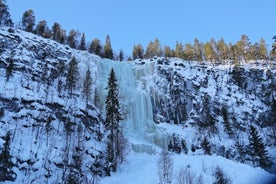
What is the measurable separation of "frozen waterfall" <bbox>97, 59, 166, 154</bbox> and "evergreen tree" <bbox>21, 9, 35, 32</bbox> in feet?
73.2

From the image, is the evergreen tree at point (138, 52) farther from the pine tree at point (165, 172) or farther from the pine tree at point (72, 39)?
the pine tree at point (165, 172)

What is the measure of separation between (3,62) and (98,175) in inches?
899

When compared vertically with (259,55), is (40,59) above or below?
below

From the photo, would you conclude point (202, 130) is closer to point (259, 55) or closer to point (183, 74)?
point (183, 74)

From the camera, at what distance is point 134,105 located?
162ft

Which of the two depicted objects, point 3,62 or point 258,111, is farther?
point 258,111

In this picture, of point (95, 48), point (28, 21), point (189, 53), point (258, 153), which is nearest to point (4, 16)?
point (28, 21)

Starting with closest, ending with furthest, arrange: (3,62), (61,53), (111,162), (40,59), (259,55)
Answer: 1. (111,162)
2. (3,62)
3. (40,59)
4. (61,53)
5. (259,55)

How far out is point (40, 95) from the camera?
3853 centimetres

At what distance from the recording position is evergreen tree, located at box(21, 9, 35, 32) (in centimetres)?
6709

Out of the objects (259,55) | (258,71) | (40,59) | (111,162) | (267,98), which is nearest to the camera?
(111,162)

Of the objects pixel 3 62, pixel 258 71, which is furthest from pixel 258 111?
pixel 3 62

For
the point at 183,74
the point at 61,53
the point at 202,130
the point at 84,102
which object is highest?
the point at 61,53

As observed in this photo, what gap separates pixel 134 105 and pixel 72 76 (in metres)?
11.6
